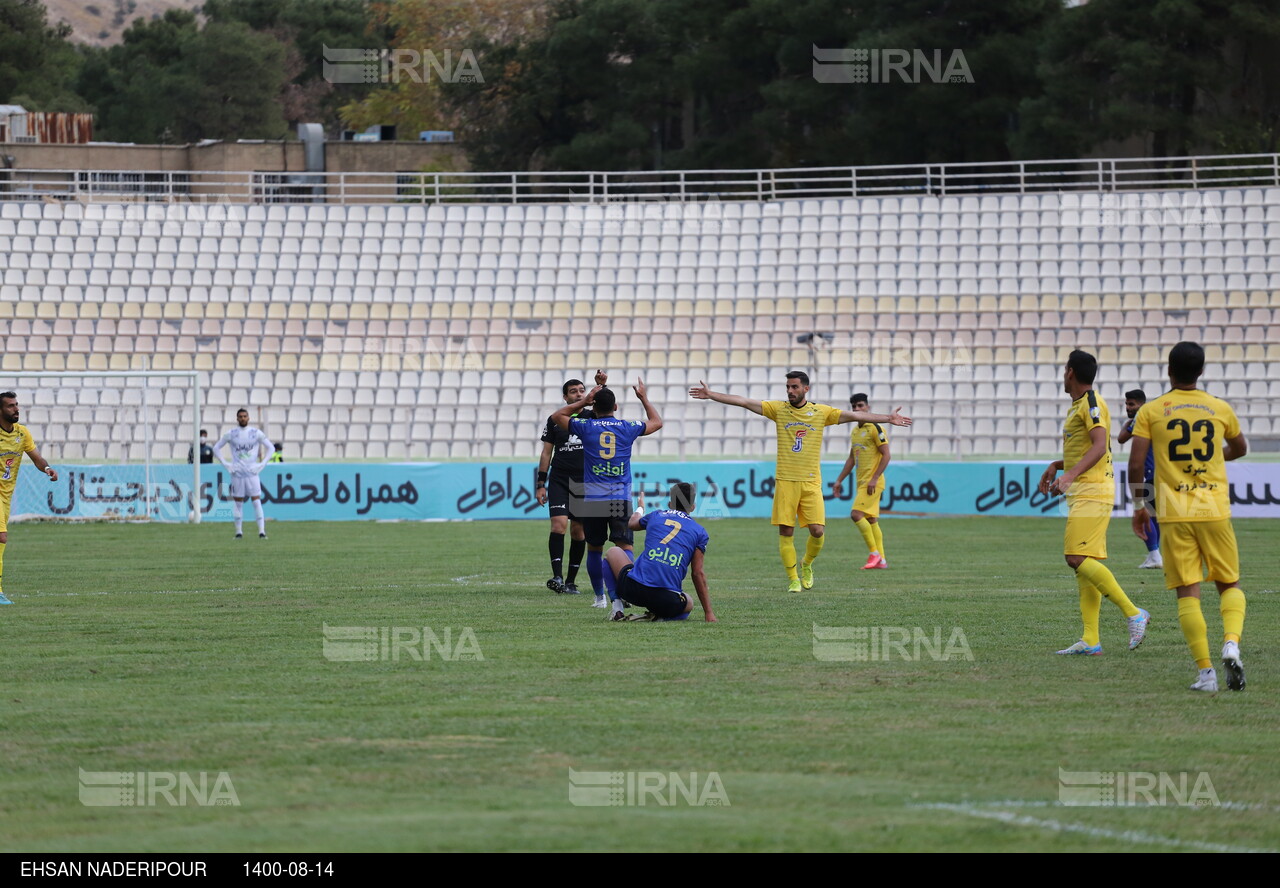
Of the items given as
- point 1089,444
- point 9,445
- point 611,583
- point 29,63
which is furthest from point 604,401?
point 29,63

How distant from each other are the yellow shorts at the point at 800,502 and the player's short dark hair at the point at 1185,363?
6.19m

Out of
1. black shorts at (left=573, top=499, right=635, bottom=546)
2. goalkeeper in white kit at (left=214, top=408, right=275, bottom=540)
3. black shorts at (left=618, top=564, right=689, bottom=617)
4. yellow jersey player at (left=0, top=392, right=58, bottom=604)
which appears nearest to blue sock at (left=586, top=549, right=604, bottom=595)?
black shorts at (left=573, top=499, right=635, bottom=546)

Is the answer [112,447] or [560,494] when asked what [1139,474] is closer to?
[560,494]

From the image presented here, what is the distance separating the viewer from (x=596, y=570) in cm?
1348

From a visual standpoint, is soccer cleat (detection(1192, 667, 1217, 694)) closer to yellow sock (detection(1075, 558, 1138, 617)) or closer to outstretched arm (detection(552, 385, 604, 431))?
yellow sock (detection(1075, 558, 1138, 617))

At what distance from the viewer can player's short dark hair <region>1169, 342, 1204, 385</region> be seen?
8484mm

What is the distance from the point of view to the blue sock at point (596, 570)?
43.9 ft

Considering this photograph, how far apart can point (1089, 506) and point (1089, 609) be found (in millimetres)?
683

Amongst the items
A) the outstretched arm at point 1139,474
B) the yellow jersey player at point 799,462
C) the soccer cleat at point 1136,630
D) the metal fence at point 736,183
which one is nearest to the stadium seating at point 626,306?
the metal fence at point 736,183

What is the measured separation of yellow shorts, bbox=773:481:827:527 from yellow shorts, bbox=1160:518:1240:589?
5933mm

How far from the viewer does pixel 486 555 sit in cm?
1964

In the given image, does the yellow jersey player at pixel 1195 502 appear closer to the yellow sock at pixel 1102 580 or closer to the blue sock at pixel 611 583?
the yellow sock at pixel 1102 580

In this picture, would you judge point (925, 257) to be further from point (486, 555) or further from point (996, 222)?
point (486, 555)

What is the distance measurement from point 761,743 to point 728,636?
156 inches
